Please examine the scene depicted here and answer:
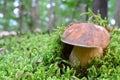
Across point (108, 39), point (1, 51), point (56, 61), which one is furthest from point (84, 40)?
point (1, 51)

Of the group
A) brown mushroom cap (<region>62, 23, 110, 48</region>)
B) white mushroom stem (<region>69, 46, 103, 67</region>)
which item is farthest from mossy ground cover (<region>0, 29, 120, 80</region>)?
brown mushroom cap (<region>62, 23, 110, 48</region>)

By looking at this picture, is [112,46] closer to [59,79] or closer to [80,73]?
[80,73]

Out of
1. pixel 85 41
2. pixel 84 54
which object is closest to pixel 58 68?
pixel 84 54

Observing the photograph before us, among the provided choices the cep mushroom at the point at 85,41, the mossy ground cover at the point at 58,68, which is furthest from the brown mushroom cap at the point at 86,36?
the mossy ground cover at the point at 58,68

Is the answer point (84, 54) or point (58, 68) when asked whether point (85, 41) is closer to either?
point (84, 54)

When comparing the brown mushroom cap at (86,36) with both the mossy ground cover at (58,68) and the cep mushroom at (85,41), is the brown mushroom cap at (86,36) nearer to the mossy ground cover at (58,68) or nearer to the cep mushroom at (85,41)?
the cep mushroom at (85,41)

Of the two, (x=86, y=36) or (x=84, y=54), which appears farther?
(x=84, y=54)

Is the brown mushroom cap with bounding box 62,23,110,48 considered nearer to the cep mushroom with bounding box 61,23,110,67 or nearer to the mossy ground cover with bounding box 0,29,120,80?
the cep mushroom with bounding box 61,23,110,67
